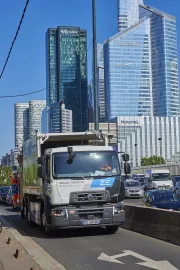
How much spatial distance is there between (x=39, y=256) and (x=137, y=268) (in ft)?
8.82

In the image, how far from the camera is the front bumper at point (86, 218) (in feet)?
41.4

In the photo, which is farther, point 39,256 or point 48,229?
point 48,229

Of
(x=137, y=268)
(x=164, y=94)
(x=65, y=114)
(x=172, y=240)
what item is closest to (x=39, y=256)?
(x=137, y=268)

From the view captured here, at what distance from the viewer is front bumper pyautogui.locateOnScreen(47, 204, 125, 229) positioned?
41.4ft

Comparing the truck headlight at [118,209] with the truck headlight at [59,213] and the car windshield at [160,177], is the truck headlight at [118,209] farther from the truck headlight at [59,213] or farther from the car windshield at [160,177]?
the car windshield at [160,177]

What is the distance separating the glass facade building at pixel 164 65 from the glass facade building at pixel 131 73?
295 cm

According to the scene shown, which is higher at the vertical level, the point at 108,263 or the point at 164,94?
the point at 164,94

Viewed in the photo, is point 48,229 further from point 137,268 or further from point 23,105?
point 23,105

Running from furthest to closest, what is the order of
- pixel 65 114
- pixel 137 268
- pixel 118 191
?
pixel 65 114 → pixel 118 191 → pixel 137 268

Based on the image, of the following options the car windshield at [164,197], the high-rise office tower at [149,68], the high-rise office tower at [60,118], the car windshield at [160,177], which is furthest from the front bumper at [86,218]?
the high-rise office tower at [149,68]

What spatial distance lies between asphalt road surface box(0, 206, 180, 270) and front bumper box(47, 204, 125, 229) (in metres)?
0.42

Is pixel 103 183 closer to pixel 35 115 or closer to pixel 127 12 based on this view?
pixel 35 115

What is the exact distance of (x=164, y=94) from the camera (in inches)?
5974

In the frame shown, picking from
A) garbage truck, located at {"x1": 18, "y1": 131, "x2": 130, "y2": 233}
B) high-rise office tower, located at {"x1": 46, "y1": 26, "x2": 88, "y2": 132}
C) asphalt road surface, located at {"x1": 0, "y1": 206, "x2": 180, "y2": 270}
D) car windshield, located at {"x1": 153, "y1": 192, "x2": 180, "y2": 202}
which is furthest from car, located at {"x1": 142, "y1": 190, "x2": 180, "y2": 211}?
high-rise office tower, located at {"x1": 46, "y1": 26, "x2": 88, "y2": 132}
